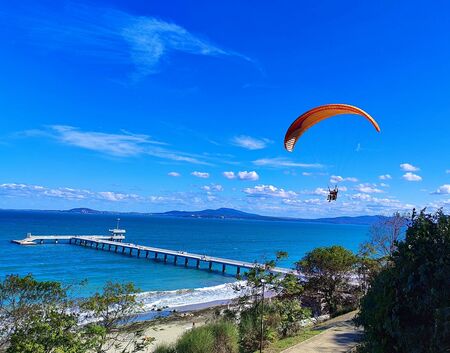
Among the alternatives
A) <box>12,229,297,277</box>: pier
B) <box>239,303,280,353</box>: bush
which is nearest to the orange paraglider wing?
<box>239,303,280,353</box>: bush

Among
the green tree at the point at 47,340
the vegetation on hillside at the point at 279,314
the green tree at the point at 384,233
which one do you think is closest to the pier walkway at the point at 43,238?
the green tree at the point at 384,233

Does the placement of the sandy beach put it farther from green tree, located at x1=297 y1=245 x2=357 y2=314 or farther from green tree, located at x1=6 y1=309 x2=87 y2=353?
green tree, located at x1=6 y1=309 x2=87 y2=353

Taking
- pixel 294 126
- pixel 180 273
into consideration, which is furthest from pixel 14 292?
pixel 180 273

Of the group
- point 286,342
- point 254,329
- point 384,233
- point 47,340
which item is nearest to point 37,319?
point 47,340

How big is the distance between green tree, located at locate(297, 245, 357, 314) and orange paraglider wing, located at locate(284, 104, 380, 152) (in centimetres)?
1077

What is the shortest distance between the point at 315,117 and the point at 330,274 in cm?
1268

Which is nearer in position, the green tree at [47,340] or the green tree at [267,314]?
the green tree at [47,340]

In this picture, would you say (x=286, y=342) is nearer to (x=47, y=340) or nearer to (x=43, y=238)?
(x=47, y=340)

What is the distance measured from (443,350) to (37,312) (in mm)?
8620

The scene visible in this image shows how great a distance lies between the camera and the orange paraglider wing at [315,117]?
11508mm

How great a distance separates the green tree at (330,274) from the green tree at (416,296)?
55.1 feet

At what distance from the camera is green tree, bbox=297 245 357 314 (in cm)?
2178

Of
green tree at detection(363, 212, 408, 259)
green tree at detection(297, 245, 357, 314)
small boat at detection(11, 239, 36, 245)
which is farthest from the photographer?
small boat at detection(11, 239, 36, 245)

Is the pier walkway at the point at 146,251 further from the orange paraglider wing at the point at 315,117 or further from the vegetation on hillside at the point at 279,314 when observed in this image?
the orange paraglider wing at the point at 315,117
